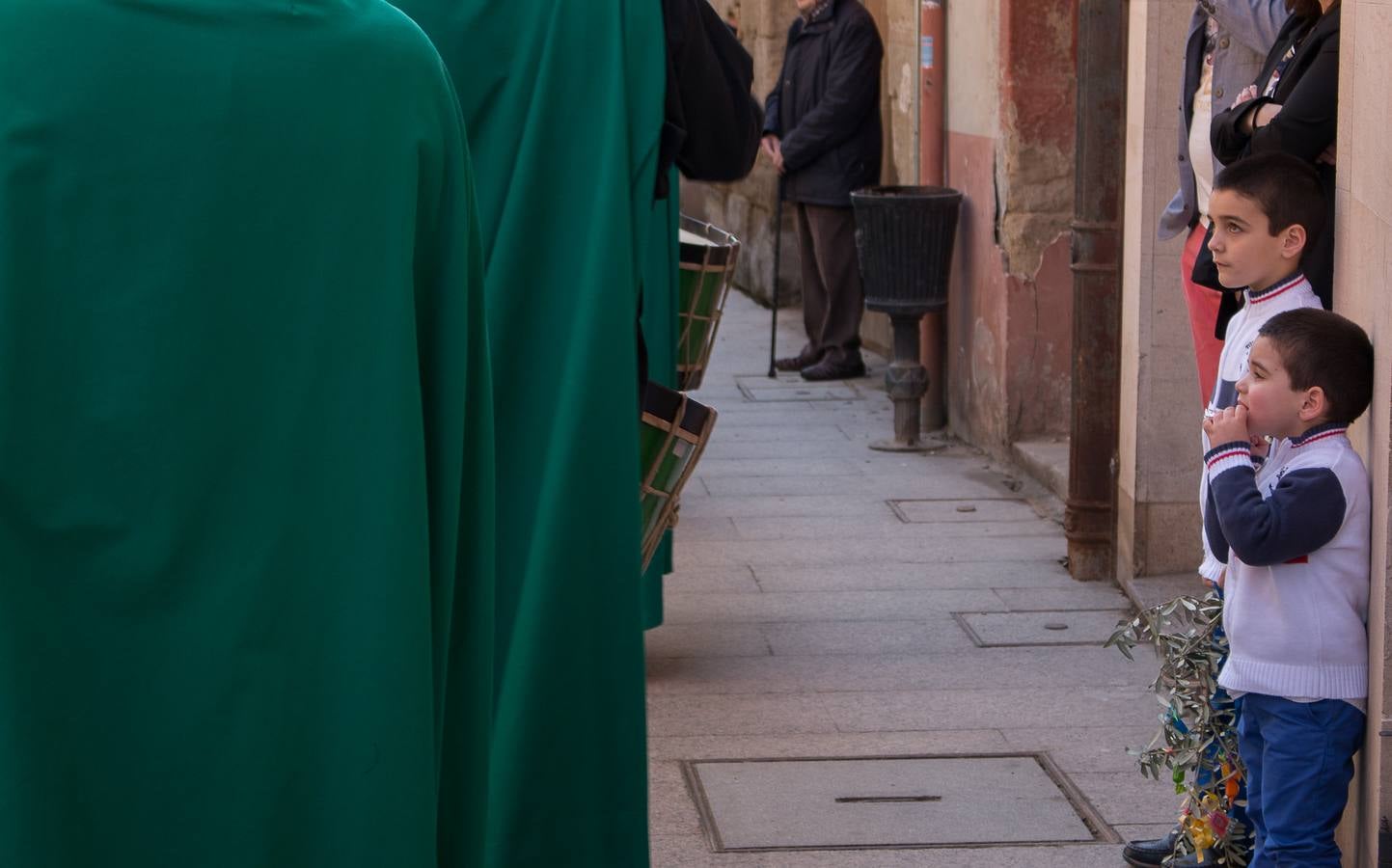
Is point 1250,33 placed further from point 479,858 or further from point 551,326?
point 479,858

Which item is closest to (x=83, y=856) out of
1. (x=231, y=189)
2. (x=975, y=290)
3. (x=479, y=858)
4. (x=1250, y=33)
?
(x=479, y=858)

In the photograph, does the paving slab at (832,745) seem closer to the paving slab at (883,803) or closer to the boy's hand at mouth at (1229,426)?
the paving slab at (883,803)

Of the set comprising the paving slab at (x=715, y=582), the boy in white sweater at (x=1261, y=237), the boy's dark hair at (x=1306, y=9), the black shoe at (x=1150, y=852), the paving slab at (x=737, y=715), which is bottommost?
the paving slab at (x=715, y=582)

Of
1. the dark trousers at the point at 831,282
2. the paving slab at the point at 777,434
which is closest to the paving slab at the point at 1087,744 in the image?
the paving slab at the point at 777,434

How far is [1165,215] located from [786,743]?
156cm

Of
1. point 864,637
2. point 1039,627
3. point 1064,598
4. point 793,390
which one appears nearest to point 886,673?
point 864,637

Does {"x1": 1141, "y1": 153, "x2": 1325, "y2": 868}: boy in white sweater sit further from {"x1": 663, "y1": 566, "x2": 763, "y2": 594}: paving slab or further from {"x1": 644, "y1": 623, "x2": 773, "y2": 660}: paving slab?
{"x1": 663, "y1": 566, "x2": 763, "y2": 594}: paving slab

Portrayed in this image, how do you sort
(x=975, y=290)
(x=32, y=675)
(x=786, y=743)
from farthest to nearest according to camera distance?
(x=975, y=290), (x=786, y=743), (x=32, y=675)

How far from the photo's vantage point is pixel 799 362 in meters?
10.5

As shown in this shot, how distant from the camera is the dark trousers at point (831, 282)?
10.0m

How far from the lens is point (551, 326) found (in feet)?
12.0

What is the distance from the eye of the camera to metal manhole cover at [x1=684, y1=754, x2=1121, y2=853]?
3.97m

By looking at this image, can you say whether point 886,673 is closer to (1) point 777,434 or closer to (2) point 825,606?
(2) point 825,606

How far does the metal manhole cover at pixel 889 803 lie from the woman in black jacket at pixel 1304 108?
122 centimetres
